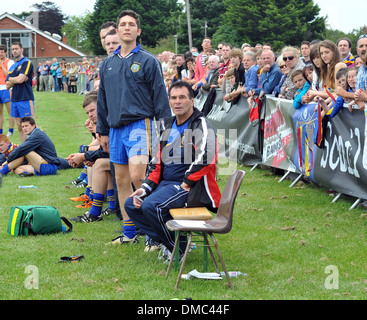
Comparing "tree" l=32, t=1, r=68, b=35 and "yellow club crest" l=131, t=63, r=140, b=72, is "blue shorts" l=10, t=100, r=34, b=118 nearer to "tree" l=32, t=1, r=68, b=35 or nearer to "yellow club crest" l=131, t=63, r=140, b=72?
"yellow club crest" l=131, t=63, r=140, b=72

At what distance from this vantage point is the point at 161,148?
6383mm

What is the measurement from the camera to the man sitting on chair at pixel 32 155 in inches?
471

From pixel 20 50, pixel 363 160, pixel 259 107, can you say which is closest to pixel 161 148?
pixel 363 160

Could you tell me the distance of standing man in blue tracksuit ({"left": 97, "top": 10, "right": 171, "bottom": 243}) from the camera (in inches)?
266

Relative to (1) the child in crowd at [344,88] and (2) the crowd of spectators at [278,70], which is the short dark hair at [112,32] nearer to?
(2) the crowd of spectators at [278,70]

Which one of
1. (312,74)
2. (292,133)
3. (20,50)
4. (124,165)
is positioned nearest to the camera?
(124,165)

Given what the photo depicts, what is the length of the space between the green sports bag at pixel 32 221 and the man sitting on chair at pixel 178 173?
1643 mm

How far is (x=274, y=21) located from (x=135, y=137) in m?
60.7

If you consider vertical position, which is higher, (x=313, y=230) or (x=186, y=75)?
(x=186, y=75)

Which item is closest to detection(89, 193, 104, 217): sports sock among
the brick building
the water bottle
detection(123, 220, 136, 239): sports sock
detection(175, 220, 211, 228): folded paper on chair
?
detection(123, 220, 136, 239): sports sock

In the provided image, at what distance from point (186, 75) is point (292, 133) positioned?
872 cm

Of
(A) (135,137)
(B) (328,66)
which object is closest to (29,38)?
(B) (328,66)

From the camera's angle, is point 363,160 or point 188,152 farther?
point 363,160

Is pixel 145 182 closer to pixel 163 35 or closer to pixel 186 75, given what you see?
pixel 186 75
